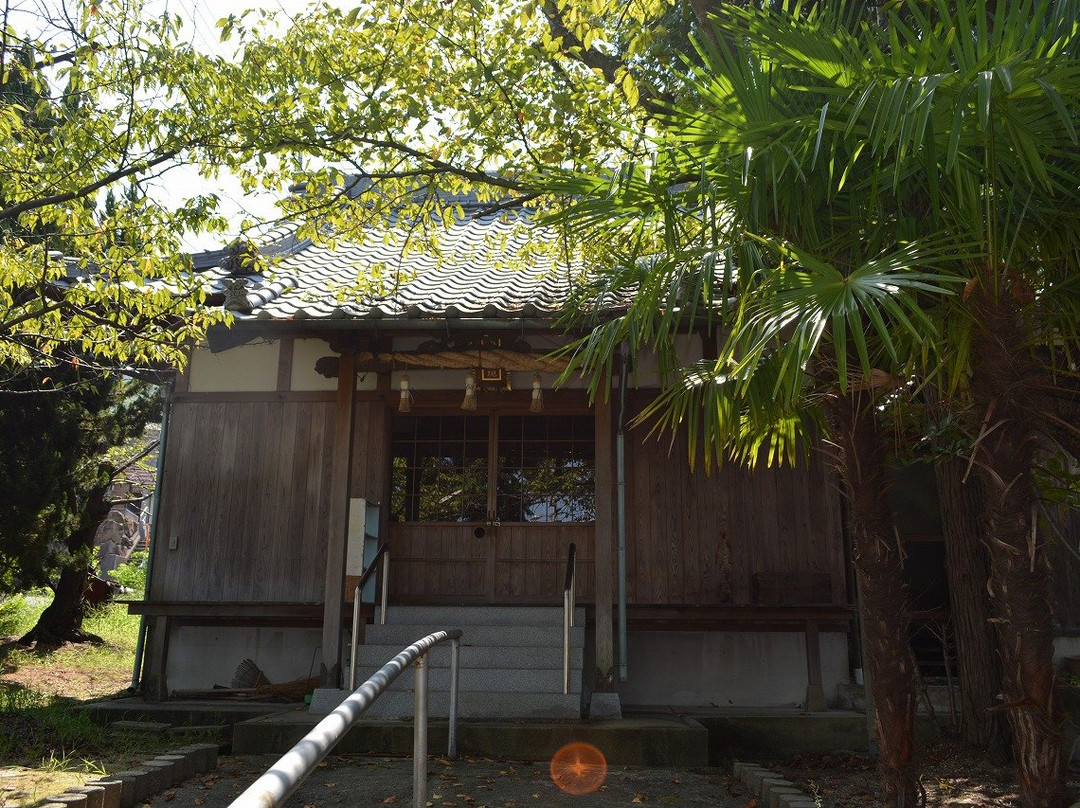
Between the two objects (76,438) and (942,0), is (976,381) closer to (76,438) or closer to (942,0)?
(942,0)

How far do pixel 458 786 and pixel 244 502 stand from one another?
4.92 metres

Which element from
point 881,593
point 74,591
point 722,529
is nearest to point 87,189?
point 881,593

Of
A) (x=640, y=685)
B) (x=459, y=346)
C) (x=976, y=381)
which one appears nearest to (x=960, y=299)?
(x=976, y=381)

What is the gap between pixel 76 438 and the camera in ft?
39.4

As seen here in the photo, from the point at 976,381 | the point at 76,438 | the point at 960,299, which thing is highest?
the point at 76,438

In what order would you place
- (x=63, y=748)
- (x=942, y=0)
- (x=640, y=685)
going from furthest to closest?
(x=640, y=685)
(x=63, y=748)
(x=942, y=0)

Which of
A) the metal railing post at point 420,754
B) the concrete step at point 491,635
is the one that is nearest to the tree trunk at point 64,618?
the concrete step at point 491,635

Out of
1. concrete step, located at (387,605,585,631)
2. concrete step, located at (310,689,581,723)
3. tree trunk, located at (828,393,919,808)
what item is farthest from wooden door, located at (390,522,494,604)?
tree trunk, located at (828,393,919,808)

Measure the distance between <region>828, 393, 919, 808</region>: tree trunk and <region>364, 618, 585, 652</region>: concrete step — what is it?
13.6ft

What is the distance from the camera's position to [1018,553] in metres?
3.56

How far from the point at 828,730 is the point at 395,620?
13.3ft

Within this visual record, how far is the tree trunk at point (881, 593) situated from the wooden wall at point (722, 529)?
4861 mm

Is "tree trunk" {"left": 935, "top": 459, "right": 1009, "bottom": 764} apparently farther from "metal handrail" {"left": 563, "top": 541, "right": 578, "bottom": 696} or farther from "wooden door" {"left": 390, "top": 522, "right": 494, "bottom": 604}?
"wooden door" {"left": 390, "top": 522, "right": 494, "bottom": 604}

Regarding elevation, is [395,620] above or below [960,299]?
below
